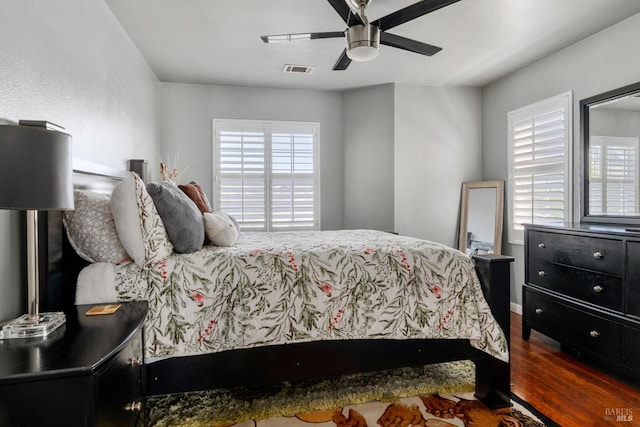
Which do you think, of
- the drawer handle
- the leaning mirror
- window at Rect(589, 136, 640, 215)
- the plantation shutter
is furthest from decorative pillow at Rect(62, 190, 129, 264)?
the leaning mirror

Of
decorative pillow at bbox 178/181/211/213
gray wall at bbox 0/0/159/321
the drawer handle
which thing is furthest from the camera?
decorative pillow at bbox 178/181/211/213

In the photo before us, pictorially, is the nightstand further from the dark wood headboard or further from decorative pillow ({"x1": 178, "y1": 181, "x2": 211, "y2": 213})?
decorative pillow ({"x1": 178, "y1": 181, "x2": 211, "y2": 213})

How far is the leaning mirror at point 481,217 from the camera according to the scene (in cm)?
395

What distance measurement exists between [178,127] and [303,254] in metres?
3.04

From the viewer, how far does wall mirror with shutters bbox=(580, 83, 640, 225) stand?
8.41 ft

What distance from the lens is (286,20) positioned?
2.68 meters

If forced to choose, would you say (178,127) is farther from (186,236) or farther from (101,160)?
(186,236)

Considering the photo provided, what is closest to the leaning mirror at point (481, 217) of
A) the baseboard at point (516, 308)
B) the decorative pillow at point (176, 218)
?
the baseboard at point (516, 308)

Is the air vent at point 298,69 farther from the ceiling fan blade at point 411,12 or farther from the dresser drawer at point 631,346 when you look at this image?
the dresser drawer at point 631,346

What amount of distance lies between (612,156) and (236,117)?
3691mm

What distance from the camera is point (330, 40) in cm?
304

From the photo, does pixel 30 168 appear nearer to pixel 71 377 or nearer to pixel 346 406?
pixel 71 377

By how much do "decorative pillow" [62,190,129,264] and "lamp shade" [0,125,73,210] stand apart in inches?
19.1

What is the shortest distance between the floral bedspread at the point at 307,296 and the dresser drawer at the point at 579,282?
38.0 inches
